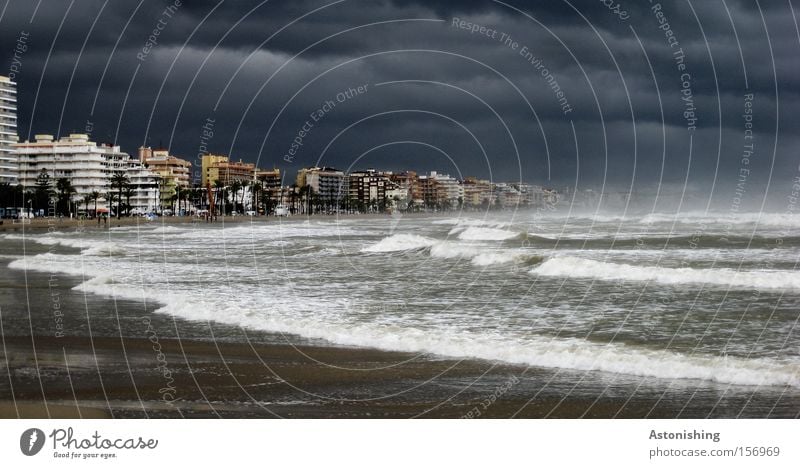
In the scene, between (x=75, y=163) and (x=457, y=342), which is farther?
(x=75, y=163)

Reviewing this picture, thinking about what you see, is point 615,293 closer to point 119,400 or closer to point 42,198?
point 119,400

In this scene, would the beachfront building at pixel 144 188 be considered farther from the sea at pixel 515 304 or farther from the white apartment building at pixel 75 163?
the sea at pixel 515 304

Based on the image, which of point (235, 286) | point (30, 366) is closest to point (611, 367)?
point (30, 366)

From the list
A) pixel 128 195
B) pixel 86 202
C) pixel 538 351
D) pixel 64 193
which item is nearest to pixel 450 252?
pixel 538 351

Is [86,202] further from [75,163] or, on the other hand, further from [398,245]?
[398,245]

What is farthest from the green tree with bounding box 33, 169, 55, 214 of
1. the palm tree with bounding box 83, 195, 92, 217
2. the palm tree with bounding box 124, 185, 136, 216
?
the palm tree with bounding box 124, 185, 136, 216

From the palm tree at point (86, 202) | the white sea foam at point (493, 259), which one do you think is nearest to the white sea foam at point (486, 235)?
the white sea foam at point (493, 259)
